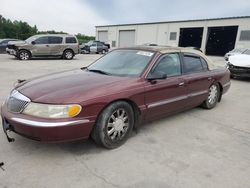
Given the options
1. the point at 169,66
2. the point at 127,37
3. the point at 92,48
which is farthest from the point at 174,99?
the point at 127,37

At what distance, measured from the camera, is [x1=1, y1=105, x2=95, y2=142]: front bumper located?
9.38 feet

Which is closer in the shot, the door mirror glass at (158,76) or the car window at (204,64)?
the door mirror glass at (158,76)

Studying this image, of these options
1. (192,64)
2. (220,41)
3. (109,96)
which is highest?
(220,41)

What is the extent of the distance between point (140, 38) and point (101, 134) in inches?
1468

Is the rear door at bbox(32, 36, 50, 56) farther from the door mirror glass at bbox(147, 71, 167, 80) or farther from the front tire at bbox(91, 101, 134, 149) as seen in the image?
the front tire at bbox(91, 101, 134, 149)

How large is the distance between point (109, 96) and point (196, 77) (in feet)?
7.44

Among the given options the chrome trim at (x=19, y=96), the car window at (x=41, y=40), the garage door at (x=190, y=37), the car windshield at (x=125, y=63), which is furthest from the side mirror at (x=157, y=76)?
the garage door at (x=190, y=37)

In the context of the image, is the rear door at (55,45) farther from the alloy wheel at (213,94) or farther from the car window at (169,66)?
the car window at (169,66)

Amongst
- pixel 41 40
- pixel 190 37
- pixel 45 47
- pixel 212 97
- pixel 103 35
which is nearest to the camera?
pixel 212 97

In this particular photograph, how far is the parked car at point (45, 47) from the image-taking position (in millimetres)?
15383

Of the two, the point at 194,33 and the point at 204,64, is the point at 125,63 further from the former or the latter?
the point at 194,33

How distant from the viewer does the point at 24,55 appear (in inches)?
611

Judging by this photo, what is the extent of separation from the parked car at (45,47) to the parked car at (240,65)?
11014mm

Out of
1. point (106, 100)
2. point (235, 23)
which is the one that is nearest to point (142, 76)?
point (106, 100)
